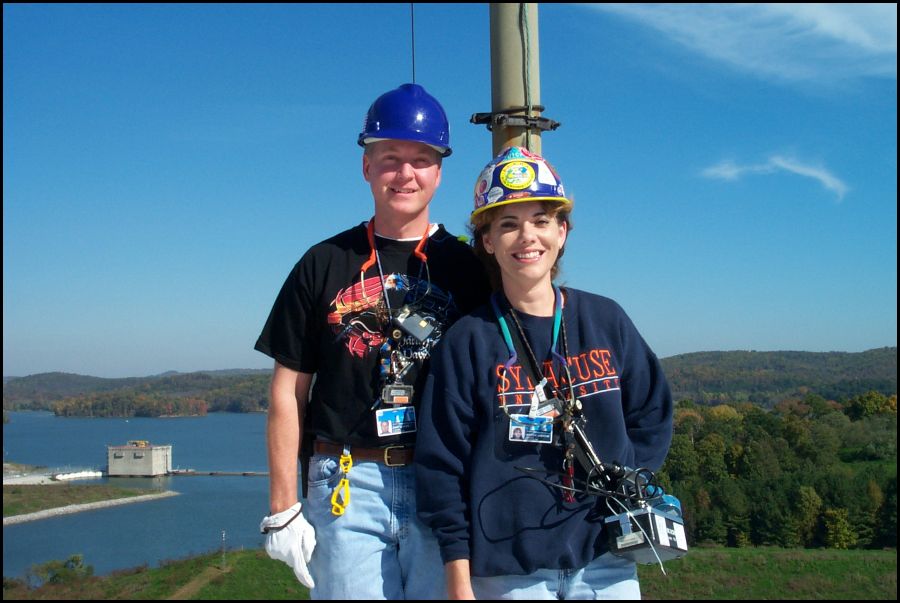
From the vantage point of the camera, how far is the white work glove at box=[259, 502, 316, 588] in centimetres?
288

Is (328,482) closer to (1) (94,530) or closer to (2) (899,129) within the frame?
(2) (899,129)

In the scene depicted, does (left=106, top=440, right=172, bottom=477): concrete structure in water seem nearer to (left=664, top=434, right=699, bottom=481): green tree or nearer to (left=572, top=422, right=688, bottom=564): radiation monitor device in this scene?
(left=664, top=434, right=699, bottom=481): green tree

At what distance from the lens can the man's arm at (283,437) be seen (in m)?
2.92

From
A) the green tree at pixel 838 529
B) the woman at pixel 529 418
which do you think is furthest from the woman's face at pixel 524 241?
the green tree at pixel 838 529

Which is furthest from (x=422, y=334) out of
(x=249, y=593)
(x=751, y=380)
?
(x=751, y=380)

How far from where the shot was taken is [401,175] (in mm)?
3014

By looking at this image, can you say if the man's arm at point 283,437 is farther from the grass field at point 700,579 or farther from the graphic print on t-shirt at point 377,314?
the grass field at point 700,579

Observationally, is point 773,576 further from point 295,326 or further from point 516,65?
point 295,326

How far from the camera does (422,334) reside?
2.92 metres

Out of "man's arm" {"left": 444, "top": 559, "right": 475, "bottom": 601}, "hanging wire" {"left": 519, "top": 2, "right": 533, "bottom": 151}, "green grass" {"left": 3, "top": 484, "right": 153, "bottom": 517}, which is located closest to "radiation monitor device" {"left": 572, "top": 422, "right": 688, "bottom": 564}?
"man's arm" {"left": 444, "top": 559, "right": 475, "bottom": 601}

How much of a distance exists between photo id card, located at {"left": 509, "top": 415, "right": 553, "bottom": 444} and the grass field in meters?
24.6

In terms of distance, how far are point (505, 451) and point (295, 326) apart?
1.00 metres

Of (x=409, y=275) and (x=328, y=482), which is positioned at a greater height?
(x=409, y=275)

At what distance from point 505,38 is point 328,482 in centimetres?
213
